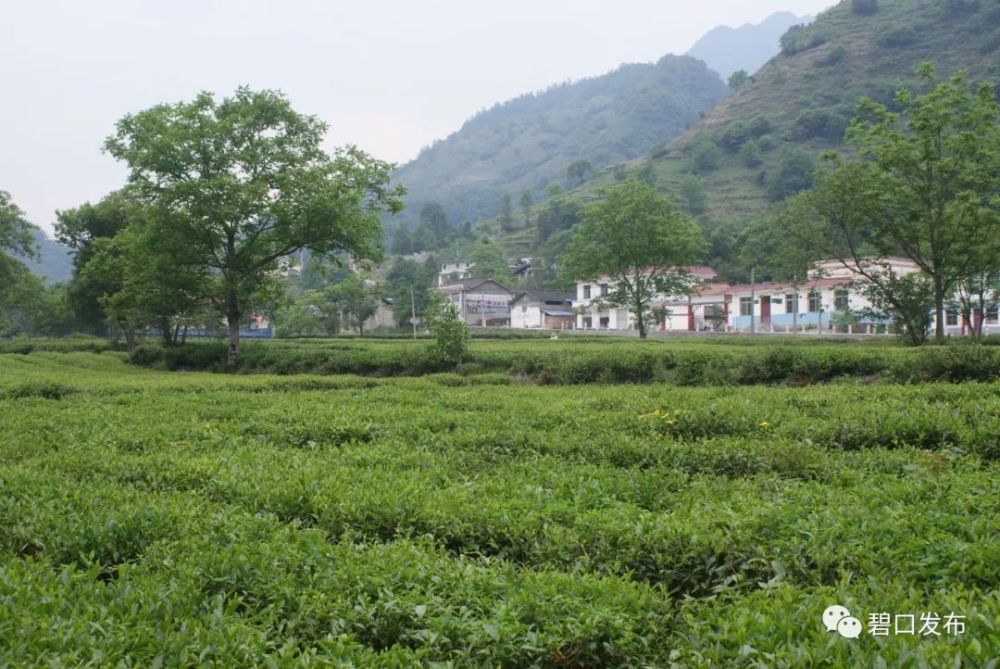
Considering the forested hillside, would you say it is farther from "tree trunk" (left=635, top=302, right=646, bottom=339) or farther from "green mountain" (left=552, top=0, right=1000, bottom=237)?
"tree trunk" (left=635, top=302, right=646, bottom=339)

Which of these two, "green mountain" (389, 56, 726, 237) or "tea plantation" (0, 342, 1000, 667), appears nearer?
"tea plantation" (0, 342, 1000, 667)

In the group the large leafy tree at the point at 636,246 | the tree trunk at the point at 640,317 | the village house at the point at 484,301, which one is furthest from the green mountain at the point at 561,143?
the tree trunk at the point at 640,317

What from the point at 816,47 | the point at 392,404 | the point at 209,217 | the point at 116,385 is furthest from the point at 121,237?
the point at 816,47

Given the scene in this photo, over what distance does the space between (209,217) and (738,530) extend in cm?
2243

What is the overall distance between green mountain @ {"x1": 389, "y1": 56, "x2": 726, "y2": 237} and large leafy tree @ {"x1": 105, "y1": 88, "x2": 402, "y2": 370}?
95985 mm

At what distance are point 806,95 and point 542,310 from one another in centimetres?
5314

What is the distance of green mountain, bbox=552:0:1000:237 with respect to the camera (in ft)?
253

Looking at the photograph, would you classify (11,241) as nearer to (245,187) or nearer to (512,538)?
(245,187)

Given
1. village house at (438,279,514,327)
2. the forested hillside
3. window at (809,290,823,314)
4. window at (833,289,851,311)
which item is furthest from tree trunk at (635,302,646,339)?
the forested hillside

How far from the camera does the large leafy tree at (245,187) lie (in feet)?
74.8

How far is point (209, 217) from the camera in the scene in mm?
22875

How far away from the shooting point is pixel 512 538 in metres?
4.07

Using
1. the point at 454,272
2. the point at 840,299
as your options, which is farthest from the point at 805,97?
the point at 840,299

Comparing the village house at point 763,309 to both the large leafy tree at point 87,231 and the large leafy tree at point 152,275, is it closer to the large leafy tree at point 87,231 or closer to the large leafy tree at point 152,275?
the large leafy tree at point 152,275
